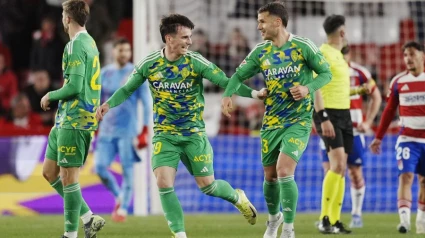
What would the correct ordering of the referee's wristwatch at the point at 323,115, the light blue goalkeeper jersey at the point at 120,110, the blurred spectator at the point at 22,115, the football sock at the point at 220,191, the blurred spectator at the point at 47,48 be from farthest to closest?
1. the blurred spectator at the point at 47,48
2. the blurred spectator at the point at 22,115
3. the light blue goalkeeper jersey at the point at 120,110
4. the referee's wristwatch at the point at 323,115
5. the football sock at the point at 220,191

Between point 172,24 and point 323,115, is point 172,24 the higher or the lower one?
the higher one

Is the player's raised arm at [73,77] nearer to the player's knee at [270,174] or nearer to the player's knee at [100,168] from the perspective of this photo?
the player's knee at [270,174]

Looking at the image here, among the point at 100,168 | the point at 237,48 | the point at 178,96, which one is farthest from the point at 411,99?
the point at 237,48

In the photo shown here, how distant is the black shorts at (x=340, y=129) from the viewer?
10.9 metres

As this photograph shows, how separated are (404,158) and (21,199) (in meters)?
7.02

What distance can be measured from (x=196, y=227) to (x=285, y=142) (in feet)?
10.7

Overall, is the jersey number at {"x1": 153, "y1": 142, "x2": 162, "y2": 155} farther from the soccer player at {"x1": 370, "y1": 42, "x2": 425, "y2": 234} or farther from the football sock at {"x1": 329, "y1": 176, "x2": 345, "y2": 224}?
the soccer player at {"x1": 370, "y1": 42, "x2": 425, "y2": 234}

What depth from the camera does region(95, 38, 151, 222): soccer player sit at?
1352cm

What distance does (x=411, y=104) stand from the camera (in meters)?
11.1

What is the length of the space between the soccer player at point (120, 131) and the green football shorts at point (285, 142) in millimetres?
4402

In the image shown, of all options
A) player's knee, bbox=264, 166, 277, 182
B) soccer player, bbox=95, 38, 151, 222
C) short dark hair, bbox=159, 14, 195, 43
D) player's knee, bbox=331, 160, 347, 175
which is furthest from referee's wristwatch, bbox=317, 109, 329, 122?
soccer player, bbox=95, 38, 151, 222

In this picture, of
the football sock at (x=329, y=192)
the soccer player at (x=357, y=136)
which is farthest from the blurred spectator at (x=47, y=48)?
the football sock at (x=329, y=192)

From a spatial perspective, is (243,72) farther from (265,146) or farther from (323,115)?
(323,115)

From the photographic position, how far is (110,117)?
13648 millimetres
